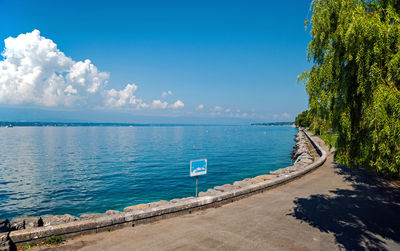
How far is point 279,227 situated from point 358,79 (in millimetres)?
4534

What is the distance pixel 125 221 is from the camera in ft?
22.6

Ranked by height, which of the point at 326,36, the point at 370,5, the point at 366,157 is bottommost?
the point at 366,157

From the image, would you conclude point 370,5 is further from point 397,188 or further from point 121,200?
point 121,200

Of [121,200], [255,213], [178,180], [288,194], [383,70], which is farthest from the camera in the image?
[178,180]

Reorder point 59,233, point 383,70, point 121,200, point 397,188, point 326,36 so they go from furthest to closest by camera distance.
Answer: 1. point 121,200
2. point 397,188
3. point 326,36
4. point 59,233
5. point 383,70

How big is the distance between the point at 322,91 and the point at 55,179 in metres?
27.6

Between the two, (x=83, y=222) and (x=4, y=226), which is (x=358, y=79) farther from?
(x=4, y=226)

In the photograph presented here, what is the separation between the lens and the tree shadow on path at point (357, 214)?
635 centimetres

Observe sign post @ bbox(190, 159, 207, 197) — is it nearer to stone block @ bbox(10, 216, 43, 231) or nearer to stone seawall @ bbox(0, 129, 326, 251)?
stone seawall @ bbox(0, 129, 326, 251)

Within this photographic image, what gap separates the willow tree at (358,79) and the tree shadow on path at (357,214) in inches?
75.0

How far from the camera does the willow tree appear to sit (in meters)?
5.27

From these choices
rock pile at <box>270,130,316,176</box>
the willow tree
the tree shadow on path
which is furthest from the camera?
rock pile at <box>270,130,316,176</box>

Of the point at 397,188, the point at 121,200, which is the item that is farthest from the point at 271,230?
the point at 121,200

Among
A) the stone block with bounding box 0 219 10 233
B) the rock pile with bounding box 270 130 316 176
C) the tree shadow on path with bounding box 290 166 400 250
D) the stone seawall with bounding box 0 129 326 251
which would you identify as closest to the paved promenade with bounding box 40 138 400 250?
the tree shadow on path with bounding box 290 166 400 250
